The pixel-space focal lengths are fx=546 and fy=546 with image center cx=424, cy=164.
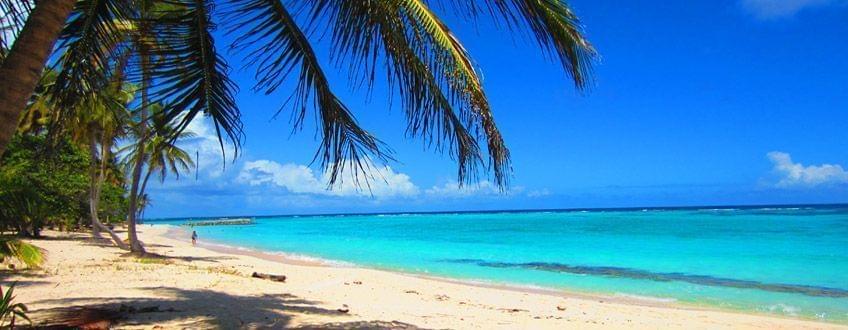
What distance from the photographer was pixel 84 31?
11.7 ft

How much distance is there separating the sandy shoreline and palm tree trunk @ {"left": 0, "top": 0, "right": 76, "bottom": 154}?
296cm

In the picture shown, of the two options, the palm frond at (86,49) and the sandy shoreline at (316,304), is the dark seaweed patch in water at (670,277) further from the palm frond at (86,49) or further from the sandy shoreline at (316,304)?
the palm frond at (86,49)

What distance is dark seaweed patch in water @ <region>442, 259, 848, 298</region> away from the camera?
11.7m

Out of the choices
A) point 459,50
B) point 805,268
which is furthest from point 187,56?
point 805,268

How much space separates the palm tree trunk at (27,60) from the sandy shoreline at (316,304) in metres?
2.96

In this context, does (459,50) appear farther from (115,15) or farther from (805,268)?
(805,268)

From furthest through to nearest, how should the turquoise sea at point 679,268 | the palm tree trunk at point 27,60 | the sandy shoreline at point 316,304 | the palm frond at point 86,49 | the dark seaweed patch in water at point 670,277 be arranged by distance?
the dark seaweed patch in water at point 670,277 < the turquoise sea at point 679,268 < the sandy shoreline at point 316,304 < the palm frond at point 86,49 < the palm tree trunk at point 27,60

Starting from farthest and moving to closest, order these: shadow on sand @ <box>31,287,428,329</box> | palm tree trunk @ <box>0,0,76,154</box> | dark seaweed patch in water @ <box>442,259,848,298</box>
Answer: dark seaweed patch in water @ <box>442,259,848,298</box> → shadow on sand @ <box>31,287,428,329</box> → palm tree trunk @ <box>0,0,76,154</box>

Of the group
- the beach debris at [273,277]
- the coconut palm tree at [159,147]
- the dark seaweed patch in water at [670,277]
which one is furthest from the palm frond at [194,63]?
the dark seaweed patch in water at [670,277]

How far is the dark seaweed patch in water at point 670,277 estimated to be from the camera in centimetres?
1170

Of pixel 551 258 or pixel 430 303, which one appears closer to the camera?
pixel 430 303

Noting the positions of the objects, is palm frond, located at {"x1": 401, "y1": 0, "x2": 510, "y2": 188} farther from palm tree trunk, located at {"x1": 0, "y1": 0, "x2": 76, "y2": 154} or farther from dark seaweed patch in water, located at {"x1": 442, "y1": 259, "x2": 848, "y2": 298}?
dark seaweed patch in water, located at {"x1": 442, "y1": 259, "x2": 848, "y2": 298}

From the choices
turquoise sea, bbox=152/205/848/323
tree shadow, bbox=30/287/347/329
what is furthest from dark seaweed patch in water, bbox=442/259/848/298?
tree shadow, bbox=30/287/347/329

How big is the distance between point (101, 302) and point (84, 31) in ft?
12.6
